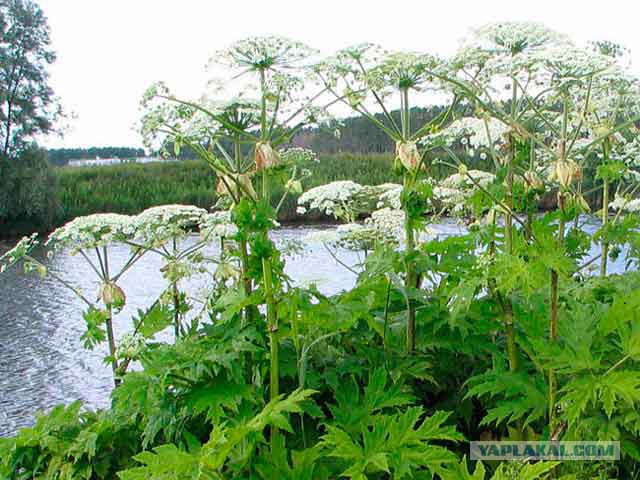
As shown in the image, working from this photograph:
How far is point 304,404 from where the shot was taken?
7.14 feet

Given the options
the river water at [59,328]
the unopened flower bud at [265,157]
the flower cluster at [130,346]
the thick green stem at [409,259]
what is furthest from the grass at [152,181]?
the unopened flower bud at [265,157]

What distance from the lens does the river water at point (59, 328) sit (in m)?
5.82

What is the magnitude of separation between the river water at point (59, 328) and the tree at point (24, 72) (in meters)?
13.7

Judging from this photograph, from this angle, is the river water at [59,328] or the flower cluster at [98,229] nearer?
the flower cluster at [98,229]

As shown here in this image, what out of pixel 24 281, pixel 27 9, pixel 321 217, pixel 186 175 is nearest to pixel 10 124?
pixel 27 9

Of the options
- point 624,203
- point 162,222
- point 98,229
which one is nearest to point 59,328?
point 98,229

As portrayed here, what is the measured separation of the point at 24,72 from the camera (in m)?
24.5

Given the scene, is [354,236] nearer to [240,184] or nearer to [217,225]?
[217,225]

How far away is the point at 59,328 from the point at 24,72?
64.4ft

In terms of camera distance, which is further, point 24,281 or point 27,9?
point 27,9

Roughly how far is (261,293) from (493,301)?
2.73 feet

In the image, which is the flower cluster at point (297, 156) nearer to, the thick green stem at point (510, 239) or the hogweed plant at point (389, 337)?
the hogweed plant at point (389, 337)

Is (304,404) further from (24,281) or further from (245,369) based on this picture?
(24,281)

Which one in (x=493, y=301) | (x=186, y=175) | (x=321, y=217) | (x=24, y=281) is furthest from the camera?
(x=186, y=175)
